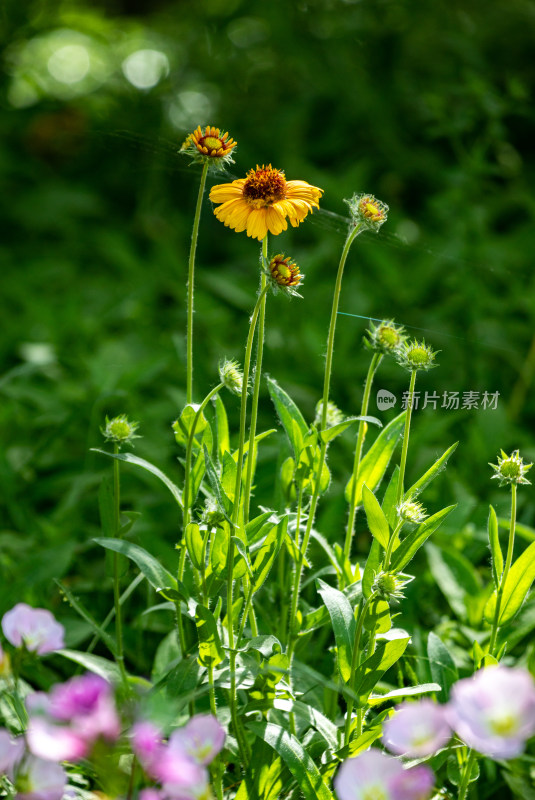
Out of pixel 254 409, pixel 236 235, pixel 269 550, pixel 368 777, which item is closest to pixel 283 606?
pixel 269 550

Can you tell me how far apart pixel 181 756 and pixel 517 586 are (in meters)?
0.39

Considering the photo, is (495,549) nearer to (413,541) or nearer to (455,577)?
(413,541)

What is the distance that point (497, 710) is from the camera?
0.43 metres

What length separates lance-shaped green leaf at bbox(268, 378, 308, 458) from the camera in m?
0.75

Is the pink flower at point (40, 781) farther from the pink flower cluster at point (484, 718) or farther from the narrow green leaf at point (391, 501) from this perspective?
the narrow green leaf at point (391, 501)

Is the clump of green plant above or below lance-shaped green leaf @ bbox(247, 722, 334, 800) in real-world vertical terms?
above

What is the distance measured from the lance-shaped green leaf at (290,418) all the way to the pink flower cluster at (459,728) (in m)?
0.32

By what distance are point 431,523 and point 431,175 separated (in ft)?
6.47

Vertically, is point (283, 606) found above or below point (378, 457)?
below

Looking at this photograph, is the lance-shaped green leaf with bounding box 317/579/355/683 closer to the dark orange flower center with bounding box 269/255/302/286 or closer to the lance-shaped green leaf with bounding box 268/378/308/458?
the lance-shaped green leaf with bounding box 268/378/308/458

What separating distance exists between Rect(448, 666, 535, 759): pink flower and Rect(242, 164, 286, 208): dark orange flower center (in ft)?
1.27

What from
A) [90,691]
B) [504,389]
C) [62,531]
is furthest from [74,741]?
[504,389]

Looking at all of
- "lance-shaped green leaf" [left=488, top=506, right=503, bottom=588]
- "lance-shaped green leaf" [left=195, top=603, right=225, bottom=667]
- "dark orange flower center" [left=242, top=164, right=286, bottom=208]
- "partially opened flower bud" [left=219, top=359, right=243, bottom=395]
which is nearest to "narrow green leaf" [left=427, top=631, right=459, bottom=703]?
"lance-shaped green leaf" [left=488, top=506, right=503, bottom=588]

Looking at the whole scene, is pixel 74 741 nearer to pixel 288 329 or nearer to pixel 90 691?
pixel 90 691
